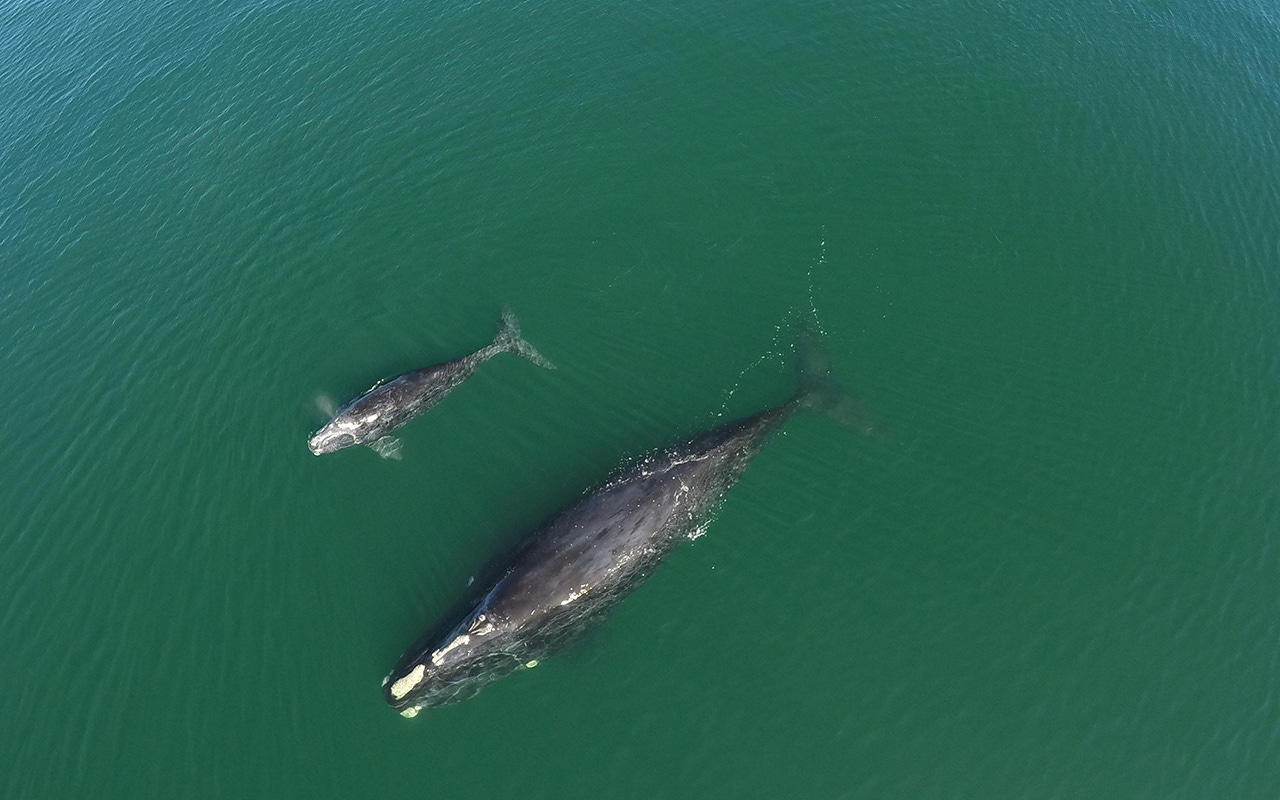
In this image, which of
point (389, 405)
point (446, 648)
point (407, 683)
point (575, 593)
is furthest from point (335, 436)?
point (575, 593)

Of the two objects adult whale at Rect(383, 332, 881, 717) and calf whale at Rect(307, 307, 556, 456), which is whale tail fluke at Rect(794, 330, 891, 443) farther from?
calf whale at Rect(307, 307, 556, 456)

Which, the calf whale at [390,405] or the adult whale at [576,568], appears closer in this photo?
the adult whale at [576,568]

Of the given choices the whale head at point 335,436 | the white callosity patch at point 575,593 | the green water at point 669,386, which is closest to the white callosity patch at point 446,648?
the green water at point 669,386

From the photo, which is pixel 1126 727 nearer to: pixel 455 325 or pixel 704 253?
pixel 704 253

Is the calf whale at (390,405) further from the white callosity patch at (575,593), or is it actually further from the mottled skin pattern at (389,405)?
the white callosity patch at (575,593)

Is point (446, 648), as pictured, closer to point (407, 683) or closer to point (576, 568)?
point (407, 683)

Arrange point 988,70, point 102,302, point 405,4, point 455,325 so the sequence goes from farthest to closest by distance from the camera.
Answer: point 405,4 → point 988,70 → point 102,302 → point 455,325

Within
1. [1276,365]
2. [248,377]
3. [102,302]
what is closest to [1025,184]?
[1276,365]
